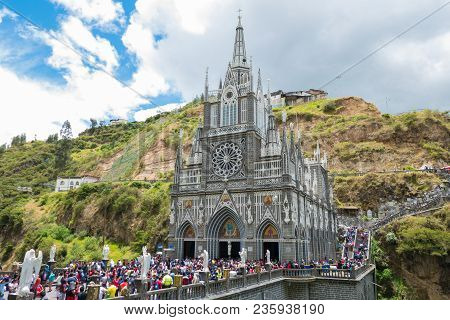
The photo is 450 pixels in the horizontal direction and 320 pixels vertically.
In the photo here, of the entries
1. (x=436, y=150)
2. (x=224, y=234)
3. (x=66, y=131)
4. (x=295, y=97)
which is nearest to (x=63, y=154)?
(x=66, y=131)

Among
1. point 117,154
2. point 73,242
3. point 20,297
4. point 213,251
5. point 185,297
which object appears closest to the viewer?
point 20,297

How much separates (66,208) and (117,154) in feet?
146

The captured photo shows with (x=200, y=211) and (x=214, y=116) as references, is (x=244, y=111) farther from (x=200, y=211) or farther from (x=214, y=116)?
(x=200, y=211)

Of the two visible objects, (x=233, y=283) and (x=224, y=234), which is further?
(x=224, y=234)

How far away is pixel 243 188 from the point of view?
37.2 m

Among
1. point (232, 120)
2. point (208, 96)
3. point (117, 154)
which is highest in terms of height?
point (117, 154)

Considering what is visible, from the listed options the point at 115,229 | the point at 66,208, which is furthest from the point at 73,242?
the point at 66,208

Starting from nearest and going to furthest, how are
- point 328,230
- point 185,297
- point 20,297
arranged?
point 20,297 < point 185,297 < point 328,230

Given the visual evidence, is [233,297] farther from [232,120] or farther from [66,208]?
[66,208]

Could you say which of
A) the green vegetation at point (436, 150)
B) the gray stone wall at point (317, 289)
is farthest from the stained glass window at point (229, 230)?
the green vegetation at point (436, 150)

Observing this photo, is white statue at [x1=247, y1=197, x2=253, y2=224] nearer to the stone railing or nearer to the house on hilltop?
the stone railing

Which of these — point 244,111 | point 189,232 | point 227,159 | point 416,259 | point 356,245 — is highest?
point 244,111

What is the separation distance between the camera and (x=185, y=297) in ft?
52.6

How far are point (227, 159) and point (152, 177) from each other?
184ft
